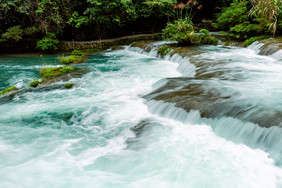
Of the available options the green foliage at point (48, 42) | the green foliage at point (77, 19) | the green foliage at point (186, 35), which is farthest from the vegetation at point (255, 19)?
the green foliage at point (48, 42)

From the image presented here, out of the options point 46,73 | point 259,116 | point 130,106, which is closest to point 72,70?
point 46,73

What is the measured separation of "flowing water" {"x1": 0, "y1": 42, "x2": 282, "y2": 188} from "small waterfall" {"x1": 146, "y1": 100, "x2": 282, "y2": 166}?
1 centimetres

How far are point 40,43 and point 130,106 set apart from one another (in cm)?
1410

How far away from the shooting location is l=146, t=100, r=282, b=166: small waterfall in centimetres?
321

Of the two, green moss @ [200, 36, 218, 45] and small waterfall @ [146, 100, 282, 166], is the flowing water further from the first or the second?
green moss @ [200, 36, 218, 45]

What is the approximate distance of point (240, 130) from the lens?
3.69 meters

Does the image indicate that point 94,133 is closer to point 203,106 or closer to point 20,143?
point 20,143

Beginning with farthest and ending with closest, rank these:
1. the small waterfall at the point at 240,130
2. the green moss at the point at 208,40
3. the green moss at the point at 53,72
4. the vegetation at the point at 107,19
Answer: the vegetation at the point at 107,19 < the green moss at the point at 208,40 < the green moss at the point at 53,72 < the small waterfall at the point at 240,130

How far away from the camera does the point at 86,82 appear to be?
8102 millimetres

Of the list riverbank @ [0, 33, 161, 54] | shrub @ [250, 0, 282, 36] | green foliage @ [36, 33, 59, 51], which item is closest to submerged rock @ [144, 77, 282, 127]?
shrub @ [250, 0, 282, 36]

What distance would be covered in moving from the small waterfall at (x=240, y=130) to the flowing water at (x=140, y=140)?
14 millimetres

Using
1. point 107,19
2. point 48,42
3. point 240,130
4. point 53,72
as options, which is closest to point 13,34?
point 48,42

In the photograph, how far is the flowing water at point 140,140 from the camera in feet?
10.2

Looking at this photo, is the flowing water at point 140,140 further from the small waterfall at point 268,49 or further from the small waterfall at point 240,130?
the small waterfall at point 268,49
